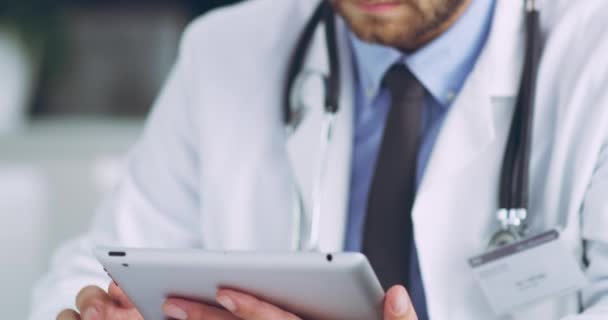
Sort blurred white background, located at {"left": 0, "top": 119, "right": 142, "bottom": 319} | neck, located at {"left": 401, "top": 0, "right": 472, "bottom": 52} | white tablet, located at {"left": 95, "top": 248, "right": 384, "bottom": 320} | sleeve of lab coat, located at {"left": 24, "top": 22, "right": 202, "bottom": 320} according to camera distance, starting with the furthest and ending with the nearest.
Answer: blurred white background, located at {"left": 0, "top": 119, "right": 142, "bottom": 319}, sleeve of lab coat, located at {"left": 24, "top": 22, "right": 202, "bottom": 320}, neck, located at {"left": 401, "top": 0, "right": 472, "bottom": 52}, white tablet, located at {"left": 95, "top": 248, "right": 384, "bottom": 320}

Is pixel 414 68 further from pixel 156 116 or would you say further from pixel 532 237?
pixel 156 116

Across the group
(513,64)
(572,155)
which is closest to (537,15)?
(513,64)

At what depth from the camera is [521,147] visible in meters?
1.06

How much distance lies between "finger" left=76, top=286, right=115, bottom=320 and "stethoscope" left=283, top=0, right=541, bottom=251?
0.26m

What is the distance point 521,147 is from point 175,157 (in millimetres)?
510

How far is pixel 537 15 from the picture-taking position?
113 cm

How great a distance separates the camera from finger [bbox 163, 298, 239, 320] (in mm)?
877

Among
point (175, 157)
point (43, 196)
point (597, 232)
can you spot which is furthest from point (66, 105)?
point (597, 232)

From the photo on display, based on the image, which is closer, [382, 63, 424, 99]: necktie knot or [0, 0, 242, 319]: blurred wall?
[382, 63, 424, 99]: necktie knot

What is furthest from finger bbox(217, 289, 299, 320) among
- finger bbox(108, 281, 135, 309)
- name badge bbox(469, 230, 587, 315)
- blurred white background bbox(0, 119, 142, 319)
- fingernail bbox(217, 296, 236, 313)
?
blurred white background bbox(0, 119, 142, 319)

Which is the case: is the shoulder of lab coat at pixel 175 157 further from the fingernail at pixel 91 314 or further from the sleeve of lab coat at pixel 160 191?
the fingernail at pixel 91 314

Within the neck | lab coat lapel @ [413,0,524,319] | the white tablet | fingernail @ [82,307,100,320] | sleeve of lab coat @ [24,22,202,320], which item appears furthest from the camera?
sleeve of lab coat @ [24,22,202,320]

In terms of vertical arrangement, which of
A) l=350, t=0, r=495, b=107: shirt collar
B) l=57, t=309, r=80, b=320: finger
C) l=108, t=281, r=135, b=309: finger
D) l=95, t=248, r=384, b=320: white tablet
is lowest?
l=57, t=309, r=80, b=320: finger

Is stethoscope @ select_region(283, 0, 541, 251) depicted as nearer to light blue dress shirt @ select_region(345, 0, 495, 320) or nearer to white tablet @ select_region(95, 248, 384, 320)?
light blue dress shirt @ select_region(345, 0, 495, 320)
